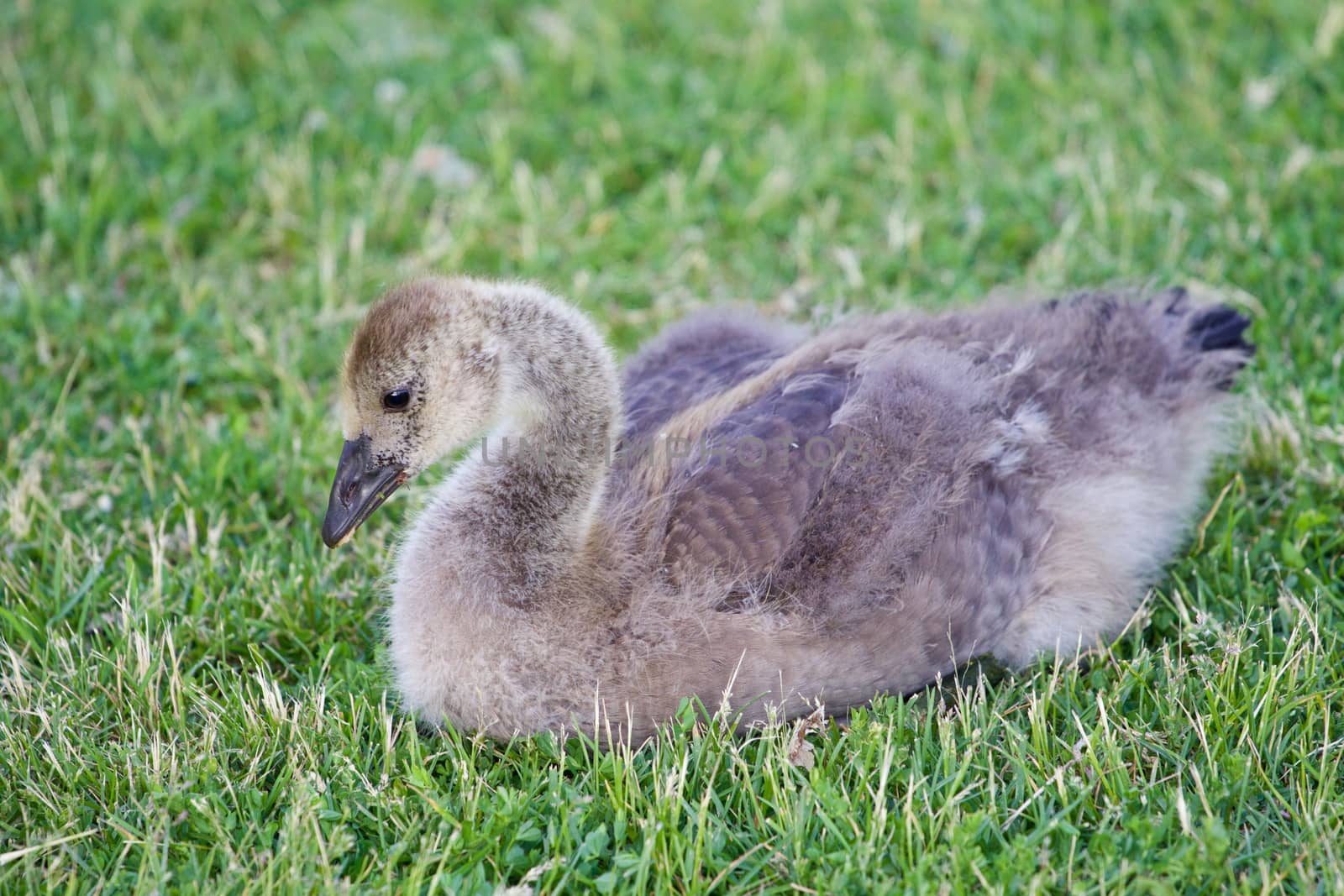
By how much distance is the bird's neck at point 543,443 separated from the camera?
11.2ft

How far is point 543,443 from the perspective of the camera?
3.46 meters

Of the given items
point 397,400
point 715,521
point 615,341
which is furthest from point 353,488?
point 615,341

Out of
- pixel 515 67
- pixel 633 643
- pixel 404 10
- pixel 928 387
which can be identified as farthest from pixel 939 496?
pixel 404 10

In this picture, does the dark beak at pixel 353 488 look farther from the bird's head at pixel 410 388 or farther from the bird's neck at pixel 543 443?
the bird's neck at pixel 543 443

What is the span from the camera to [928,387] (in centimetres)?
363

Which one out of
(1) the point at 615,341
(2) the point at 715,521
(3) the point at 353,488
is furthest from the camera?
(1) the point at 615,341

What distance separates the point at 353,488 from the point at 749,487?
1059 millimetres

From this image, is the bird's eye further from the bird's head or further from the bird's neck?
the bird's neck

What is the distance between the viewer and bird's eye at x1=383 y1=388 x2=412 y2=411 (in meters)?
3.42

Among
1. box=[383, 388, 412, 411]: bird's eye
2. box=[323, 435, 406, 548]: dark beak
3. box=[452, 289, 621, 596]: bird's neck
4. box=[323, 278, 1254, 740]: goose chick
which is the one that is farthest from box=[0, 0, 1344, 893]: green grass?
box=[383, 388, 412, 411]: bird's eye

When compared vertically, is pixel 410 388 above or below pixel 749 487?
above

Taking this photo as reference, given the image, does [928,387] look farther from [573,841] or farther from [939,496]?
[573,841]

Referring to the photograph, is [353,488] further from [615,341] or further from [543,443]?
[615,341]

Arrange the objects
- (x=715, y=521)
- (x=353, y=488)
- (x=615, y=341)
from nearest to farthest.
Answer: (x=715, y=521), (x=353, y=488), (x=615, y=341)
